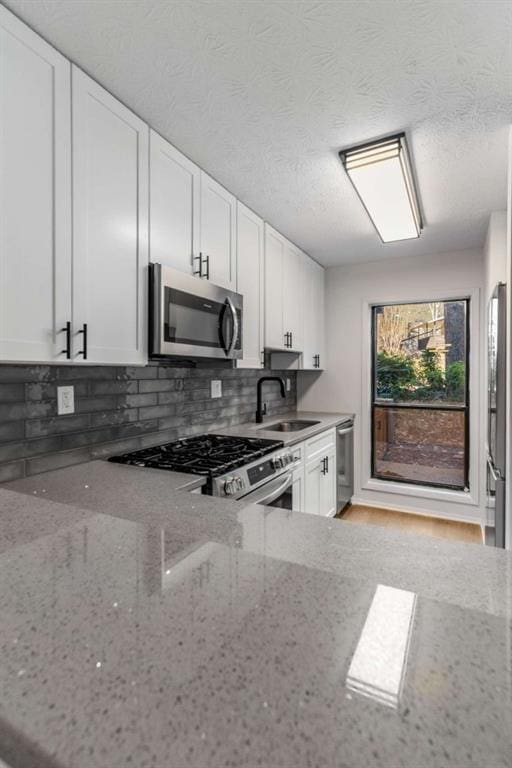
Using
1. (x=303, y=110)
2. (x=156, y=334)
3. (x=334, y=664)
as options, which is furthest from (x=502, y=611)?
(x=303, y=110)

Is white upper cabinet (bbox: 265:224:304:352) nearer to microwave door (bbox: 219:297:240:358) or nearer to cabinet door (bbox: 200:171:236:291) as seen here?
cabinet door (bbox: 200:171:236:291)

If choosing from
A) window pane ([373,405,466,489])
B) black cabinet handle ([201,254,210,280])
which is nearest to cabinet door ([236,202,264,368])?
black cabinet handle ([201,254,210,280])

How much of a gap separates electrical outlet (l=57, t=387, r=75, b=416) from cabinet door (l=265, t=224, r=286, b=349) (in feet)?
4.88

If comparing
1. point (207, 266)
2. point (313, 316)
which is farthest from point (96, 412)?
point (313, 316)

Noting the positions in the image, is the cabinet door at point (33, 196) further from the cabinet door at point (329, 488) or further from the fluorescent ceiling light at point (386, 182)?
the cabinet door at point (329, 488)

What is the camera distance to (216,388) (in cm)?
283

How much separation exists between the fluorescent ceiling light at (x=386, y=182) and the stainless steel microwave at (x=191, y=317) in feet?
3.08

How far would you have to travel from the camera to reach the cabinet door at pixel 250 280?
256 centimetres

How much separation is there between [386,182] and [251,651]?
7.82ft

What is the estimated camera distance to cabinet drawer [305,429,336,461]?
282 cm

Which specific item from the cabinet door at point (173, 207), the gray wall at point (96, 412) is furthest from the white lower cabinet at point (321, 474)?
the cabinet door at point (173, 207)

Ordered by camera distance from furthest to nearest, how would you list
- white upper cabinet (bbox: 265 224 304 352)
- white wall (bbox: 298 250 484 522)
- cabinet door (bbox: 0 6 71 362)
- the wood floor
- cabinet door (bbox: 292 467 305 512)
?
white wall (bbox: 298 250 484 522)
the wood floor
white upper cabinet (bbox: 265 224 304 352)
cabinet door (bbox: 292 467 305 512)
cabinet door (bbox: 0 6 71 362)

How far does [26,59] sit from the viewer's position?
1.28 metres

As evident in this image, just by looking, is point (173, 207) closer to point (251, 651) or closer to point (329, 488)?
point (251, 651)
